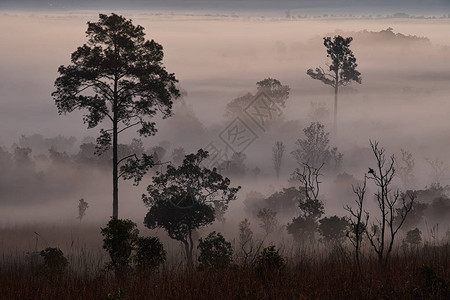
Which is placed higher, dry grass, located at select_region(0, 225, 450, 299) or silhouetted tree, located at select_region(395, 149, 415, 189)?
silhouetted tree, located at select_region(395, 149, 415, 189)

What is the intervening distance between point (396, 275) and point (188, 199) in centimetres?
2246

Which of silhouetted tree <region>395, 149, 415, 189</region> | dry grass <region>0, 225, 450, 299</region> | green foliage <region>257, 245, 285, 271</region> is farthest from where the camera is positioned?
silhouetted tree <region>395, 149, 415, 189</region>

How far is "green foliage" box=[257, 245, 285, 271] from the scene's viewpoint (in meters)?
12.8

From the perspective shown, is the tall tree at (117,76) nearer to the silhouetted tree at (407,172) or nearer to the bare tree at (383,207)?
the bare tree at (383,207)

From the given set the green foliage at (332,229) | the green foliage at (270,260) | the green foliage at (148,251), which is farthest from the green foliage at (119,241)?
the green foliage at (332,229)

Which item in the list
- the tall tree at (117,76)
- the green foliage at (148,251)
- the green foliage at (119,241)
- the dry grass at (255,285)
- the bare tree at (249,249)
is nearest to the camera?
the dry grass at (255,285)

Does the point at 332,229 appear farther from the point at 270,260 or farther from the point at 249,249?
the point at 270,260

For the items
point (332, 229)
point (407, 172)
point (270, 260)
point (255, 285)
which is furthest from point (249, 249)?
point (407, 172)

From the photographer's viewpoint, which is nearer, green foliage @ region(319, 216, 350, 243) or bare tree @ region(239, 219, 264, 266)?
bare tree @ region(239, 219, 264, 266)

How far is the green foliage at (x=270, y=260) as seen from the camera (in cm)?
1281

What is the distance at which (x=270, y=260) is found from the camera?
1327cm

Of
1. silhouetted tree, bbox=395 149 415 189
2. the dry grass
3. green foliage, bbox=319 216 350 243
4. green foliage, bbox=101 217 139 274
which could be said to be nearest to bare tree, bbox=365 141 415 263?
the dry grass

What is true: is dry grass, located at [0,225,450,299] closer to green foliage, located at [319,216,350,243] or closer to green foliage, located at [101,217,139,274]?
green foliage, located at [101,217,139,274]

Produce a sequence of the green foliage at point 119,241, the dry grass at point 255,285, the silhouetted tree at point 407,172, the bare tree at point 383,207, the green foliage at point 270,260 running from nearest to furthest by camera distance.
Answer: the dry grass at point 255,285 → the bare tree at point 383,207 → the green foliage at point 270,260 → the green foliage at point 119,241 → the silhouetted tree at point 407,172
